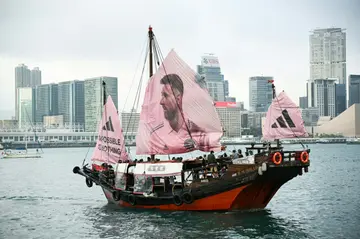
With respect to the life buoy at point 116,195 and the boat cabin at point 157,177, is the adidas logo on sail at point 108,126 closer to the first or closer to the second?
the life buoy at point 116,195

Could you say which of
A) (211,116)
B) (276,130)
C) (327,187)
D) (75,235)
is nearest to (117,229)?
(75,235)

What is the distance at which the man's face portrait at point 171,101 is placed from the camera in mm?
35062

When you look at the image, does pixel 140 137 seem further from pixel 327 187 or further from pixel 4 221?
pixel 327 187

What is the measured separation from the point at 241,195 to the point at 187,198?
2.83 meters

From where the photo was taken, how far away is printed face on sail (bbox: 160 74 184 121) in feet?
115

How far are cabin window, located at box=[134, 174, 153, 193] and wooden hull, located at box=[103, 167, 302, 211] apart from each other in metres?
0.55

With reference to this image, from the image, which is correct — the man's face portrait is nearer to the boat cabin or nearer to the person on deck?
the boat cabin

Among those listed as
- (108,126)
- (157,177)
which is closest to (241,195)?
(157,177)

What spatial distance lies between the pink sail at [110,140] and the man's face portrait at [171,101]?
5.88 metres

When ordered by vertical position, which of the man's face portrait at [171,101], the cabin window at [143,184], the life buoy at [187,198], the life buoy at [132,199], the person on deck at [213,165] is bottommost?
the life buoy at [132,199]

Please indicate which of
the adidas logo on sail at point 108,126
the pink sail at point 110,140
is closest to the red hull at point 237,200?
the pink sail at point 110,140

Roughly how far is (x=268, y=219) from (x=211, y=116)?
6531 millimetres

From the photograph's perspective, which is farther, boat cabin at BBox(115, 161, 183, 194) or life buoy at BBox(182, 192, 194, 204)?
boat cabin at BBox(115, 161, 183, 194)

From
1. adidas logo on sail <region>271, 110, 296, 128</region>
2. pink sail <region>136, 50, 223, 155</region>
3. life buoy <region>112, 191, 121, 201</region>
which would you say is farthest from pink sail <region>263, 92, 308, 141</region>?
life buoy <region>112, 191, 121, 201</region>
